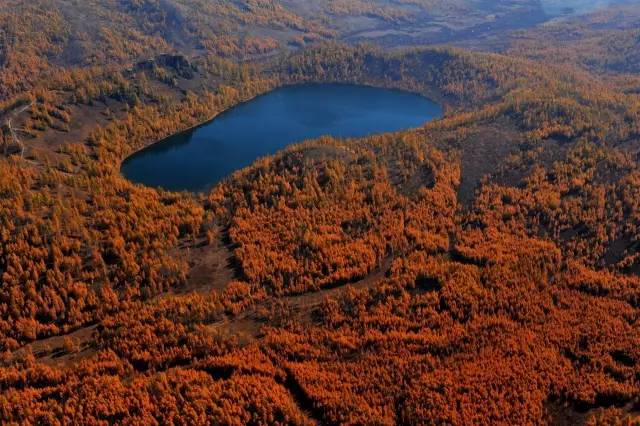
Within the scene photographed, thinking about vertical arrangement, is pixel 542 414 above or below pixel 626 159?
below

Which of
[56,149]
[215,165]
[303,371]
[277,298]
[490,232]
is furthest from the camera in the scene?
[215,165]

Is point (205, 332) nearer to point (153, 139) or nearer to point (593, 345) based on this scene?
point (593, 345)

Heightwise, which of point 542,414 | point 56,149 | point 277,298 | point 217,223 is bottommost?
point 542,414

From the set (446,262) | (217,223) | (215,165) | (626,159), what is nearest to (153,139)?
(215,165)

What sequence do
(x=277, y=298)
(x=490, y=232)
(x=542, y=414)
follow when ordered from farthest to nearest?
(x=490, y=232) → (x=277, y=298) → (x=542, y=414)

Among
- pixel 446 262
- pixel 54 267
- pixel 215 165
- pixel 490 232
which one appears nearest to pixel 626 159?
pixel 490 232

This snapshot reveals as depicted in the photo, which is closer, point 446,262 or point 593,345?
point 593,345
